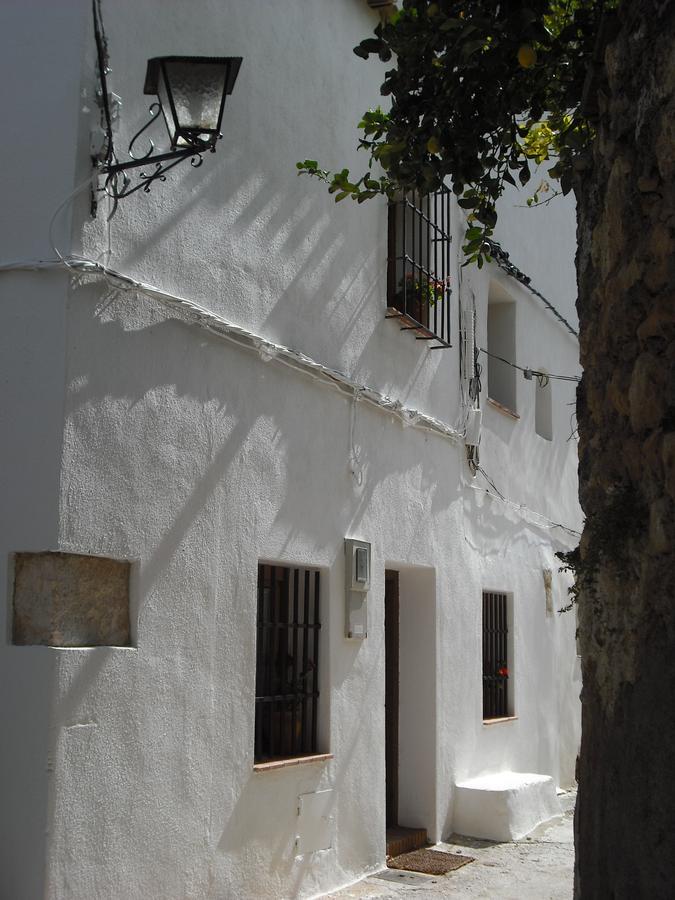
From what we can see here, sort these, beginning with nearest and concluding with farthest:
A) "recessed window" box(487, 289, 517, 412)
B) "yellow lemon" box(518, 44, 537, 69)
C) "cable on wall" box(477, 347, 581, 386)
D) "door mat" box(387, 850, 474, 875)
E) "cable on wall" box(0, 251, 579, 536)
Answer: "yellow lemon" box(518, 44, 537, 69)
"cable on wall" box(0, 251, 579, 536)
"door mat" box(387, 850, 474, 875)
"cable on wall" box(477, 347, 581, 386)
"recessed window" box(487, 289, 517, 412)

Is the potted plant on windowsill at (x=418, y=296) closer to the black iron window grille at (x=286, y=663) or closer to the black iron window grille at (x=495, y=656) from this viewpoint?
the black iron window grille at (x=286, y=663)

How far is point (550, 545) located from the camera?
11320 mm

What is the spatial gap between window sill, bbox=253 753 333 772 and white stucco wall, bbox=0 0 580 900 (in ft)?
0.13

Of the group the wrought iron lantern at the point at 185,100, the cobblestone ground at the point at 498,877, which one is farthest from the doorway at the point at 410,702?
the wrought iron lantern at the point at 185,100

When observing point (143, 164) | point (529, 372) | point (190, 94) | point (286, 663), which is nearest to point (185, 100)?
point (190, 94)

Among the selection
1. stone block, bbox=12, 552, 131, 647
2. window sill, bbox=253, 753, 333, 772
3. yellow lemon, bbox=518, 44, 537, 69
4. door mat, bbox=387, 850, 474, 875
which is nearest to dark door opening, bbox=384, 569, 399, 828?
door mat, bbox=387, 850, 474, 875

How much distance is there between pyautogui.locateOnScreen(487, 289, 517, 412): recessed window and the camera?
1080cm

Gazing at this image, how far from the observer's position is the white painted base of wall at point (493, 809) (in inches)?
321

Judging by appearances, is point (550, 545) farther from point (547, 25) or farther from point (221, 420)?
point (547, 25)

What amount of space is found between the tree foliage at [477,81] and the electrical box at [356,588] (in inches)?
104

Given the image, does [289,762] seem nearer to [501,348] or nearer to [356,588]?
[356,588]

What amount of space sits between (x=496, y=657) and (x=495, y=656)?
3cm

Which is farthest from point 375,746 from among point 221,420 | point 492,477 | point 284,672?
point 492,477

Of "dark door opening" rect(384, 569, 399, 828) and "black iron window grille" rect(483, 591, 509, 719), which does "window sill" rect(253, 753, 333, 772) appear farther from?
"black iron window grille" rect(483, 591, 509, 719)
